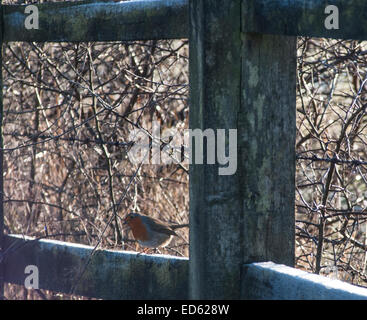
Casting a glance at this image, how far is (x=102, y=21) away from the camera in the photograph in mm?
2074

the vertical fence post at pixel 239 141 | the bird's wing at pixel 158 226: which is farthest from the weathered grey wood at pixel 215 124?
the bird's wing at pixel 158 226

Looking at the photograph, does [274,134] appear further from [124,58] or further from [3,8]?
[124,58]

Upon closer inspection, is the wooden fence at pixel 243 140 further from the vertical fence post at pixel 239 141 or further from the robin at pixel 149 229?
the robin at pixel 149 229

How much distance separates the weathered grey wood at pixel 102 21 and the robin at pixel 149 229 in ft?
5.60

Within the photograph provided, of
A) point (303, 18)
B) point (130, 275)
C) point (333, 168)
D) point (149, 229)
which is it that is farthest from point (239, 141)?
point (149, 229)

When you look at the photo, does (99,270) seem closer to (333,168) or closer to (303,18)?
(303,18)

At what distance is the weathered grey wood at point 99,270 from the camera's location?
201 cm

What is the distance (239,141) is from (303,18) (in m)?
0.37

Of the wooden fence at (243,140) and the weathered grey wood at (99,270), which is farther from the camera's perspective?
the weathered grey wood at (99,270)

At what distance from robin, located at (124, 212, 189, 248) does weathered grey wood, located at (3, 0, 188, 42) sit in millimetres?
1706

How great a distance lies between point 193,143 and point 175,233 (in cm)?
225

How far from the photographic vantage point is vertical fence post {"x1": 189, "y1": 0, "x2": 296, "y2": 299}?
1716 millimetres

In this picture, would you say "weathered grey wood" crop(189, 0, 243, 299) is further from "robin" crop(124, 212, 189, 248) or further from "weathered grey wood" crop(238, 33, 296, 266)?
"robin" crop(124, 212, 189, 248)

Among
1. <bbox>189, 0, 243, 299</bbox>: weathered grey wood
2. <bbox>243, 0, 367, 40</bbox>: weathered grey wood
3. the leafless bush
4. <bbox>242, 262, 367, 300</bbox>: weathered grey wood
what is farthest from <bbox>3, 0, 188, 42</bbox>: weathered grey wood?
the leafless bush
